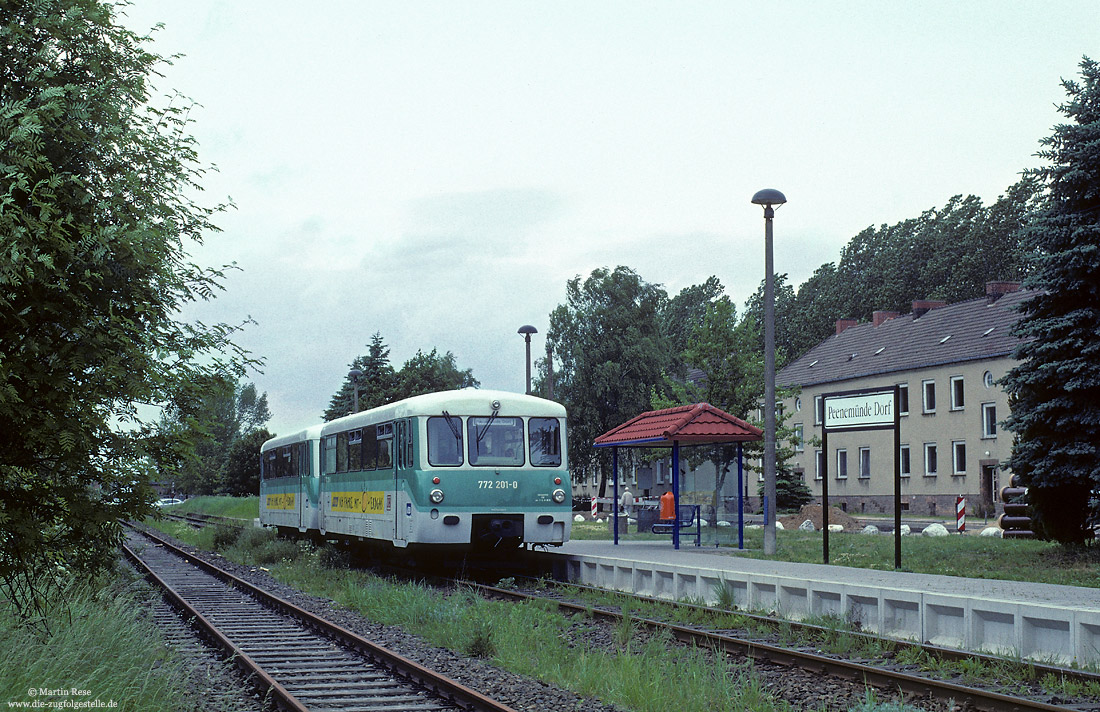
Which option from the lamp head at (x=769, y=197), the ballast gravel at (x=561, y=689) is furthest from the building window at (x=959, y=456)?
the ballast gravel at (x=561, y=689)

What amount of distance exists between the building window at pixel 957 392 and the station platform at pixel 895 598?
34.3 m

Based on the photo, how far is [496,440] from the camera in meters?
19.3

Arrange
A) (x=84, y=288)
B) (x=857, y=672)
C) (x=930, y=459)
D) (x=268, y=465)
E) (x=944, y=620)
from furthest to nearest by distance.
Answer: (x=930, y=459)
(x=268, y=465)
(x=944, y=620)
(x=857, y=672)
(x=84, y=288)

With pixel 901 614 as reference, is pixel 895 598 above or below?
above

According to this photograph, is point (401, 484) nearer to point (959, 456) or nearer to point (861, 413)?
point (861, 413)

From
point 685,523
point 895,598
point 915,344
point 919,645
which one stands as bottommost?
point 685,523

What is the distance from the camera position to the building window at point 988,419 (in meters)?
49.7

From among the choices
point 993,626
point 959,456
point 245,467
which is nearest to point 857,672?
point 993,626

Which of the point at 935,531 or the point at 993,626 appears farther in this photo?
the point at 935,531

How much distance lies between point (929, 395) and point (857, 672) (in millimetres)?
46801

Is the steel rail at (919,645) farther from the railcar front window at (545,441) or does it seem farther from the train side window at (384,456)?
the train side window at (384,456)

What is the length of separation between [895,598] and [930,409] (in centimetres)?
4412

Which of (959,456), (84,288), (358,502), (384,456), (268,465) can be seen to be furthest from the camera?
(959,456)

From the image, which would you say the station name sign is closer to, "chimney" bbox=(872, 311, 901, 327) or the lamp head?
the lamp head
